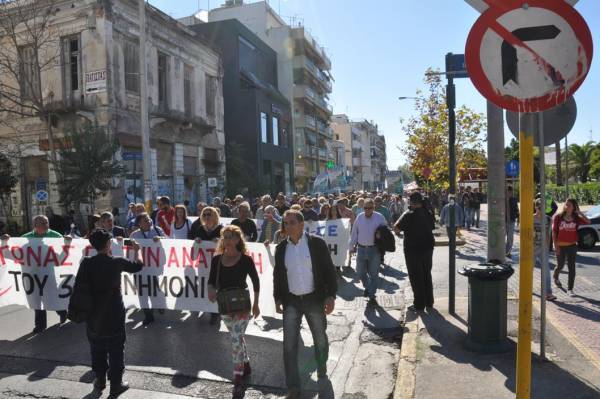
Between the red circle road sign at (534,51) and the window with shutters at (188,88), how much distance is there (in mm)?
26512

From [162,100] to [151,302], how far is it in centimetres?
2018

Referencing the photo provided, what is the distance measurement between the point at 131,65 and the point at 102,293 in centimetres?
2055

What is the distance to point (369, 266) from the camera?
857 centimetres

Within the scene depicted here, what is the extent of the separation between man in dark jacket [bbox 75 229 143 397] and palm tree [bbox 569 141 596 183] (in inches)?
2800

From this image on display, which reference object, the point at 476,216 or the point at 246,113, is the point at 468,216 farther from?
the point at 246,113

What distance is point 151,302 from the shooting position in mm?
7449

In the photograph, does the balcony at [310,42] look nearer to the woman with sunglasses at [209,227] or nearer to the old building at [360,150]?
the old building at [360,150]

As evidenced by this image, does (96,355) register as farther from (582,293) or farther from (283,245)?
(582,293)

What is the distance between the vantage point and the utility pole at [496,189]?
6.50m

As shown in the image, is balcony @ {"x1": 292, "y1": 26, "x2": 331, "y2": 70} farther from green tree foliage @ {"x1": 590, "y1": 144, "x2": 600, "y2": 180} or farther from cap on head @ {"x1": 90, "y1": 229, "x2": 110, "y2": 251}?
cap on head @ {"x1": 90, "y1": 229, "x2": 110, "y2": 251}

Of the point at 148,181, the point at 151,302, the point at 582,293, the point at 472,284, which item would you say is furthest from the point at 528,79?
the point at 148,181

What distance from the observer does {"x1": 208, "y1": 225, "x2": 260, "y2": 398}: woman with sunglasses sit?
194 inches

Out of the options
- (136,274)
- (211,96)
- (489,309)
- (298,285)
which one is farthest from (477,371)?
(211,96)

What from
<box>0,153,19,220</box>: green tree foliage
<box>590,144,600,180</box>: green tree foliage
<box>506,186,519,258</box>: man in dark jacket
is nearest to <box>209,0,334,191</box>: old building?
<box>0,153,19,220</box>: green tree foliage
